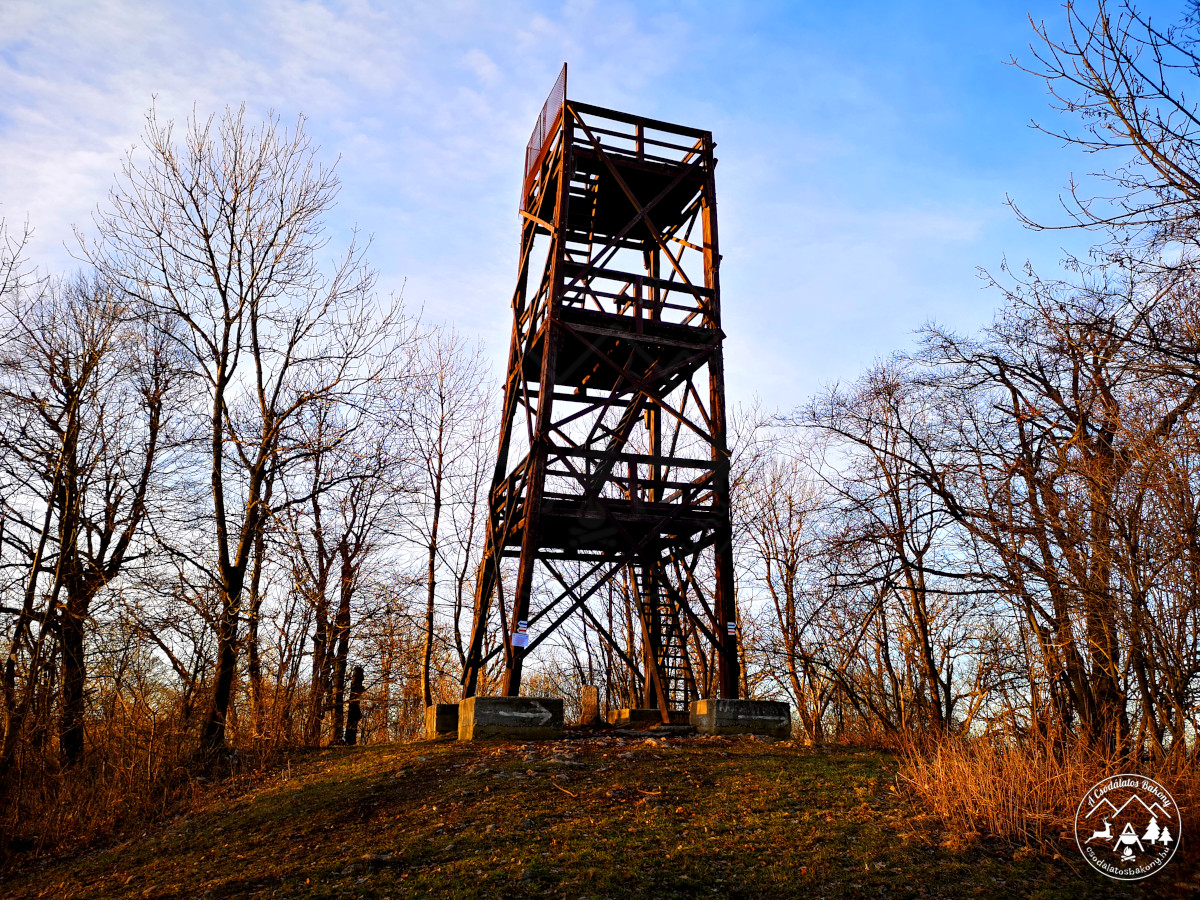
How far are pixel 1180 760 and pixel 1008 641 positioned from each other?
8.41 meters

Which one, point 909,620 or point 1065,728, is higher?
point 909,620

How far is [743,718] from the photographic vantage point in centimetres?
1241

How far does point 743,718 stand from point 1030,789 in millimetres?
5586

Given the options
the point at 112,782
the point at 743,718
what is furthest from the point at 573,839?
the point at 112,782

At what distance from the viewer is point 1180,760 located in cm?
720

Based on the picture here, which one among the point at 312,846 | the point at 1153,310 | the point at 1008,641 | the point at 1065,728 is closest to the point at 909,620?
the point at 1008,641

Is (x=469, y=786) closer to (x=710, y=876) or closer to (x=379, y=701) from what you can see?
(x=710, y=876)

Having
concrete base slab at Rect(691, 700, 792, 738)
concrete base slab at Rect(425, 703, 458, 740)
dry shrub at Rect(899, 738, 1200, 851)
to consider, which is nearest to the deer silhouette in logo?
dry shrub at Rect(899, 738, 1200, 851)

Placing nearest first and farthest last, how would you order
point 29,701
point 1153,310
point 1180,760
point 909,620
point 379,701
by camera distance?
point 1180,760
point 1153,310
point 29,701
point 909,620
point 379,701

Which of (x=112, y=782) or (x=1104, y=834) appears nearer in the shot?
(x=1104, y=834)

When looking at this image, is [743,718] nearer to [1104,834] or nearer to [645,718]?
[645,718]

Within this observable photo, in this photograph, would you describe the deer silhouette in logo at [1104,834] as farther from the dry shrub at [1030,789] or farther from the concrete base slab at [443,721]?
the concrete base slab at [443,721]

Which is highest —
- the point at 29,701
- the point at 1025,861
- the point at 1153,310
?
the point at 1153,310

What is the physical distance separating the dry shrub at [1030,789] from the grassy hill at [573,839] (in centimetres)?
28
